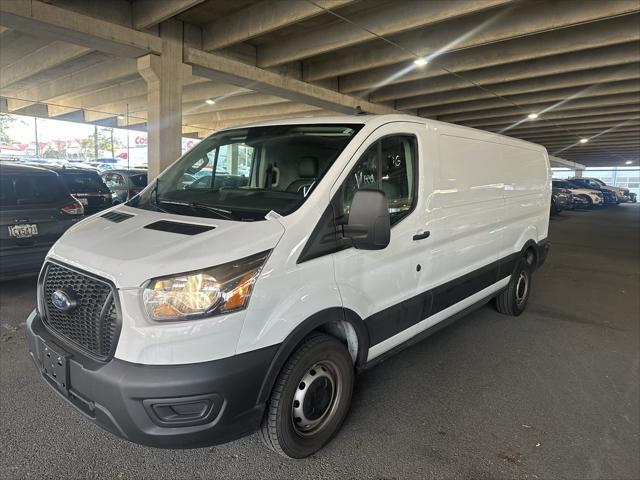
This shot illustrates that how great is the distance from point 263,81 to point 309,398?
33.1 feet

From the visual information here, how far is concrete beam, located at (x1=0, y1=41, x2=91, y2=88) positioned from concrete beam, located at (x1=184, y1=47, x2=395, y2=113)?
97.5 inches

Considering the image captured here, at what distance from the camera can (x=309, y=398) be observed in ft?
8.43

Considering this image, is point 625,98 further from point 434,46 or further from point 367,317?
Result: point 367,317

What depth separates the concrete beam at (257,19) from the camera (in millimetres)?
7726

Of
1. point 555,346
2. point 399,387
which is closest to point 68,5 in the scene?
point 399,387

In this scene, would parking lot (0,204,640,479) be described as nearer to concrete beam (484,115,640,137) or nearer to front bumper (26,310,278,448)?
front bumper (26,310,278,448)

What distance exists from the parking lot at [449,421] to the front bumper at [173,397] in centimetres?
52

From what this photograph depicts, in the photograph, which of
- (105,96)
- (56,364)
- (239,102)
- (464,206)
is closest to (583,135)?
(239,102)

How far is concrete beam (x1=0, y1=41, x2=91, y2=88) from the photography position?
10.3 meters

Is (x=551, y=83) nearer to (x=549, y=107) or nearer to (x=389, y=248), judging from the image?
(x=549, y=107)

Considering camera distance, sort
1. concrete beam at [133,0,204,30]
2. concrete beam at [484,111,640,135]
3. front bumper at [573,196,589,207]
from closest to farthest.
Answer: concrete beam at [133,0,204,30], concrete beam at [484,111,640,135], front bumper at [573,196,589,207]

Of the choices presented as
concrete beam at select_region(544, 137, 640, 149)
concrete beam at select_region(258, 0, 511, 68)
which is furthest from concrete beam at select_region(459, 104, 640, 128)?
concrete beam at select_region(258, 0, 511, 68)

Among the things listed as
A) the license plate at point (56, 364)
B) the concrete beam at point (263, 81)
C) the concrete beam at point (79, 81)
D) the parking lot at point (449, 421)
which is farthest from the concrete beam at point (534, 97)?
the license plate at point (56, 364)

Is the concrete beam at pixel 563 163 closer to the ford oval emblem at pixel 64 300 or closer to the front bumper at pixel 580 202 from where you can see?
the front bumper at pixel 580 202
